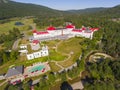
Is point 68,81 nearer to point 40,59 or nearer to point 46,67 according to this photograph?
point 46,67

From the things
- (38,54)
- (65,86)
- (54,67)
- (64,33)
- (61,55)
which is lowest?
(65,86)

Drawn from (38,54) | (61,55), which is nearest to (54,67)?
(61,55)

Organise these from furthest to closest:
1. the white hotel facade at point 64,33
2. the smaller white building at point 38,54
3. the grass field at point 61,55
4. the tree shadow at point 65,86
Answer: the white hotel facade at point 64,33 < the smaller white building at point 38,54 < the grass field at point 61,55 < the tree shadow at point 65,86

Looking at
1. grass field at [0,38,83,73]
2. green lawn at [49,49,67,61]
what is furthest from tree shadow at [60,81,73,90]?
green lawn at [49,49,67,61]

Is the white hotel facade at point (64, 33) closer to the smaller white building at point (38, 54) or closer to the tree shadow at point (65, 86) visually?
the smaller white building at point (38, 54)

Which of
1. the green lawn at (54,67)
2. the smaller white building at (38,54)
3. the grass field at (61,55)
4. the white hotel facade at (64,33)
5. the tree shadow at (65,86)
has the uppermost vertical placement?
the white hotel facade at (64,33)

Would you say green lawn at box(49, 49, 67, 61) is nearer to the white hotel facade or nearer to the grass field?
the grass field

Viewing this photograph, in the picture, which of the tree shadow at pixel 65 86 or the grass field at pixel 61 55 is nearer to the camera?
the tree shadow at pixel 65 86

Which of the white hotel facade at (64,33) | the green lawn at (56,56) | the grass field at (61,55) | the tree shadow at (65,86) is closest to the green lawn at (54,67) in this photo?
the grass field at (61,55)

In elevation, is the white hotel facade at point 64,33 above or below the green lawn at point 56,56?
above

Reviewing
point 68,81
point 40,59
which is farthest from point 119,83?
point 40,59

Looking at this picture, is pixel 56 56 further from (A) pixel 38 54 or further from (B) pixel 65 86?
(B) pixel 65 86

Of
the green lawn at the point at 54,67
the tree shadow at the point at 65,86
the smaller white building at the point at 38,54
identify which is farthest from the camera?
the smaller white building at the point at 38,54
